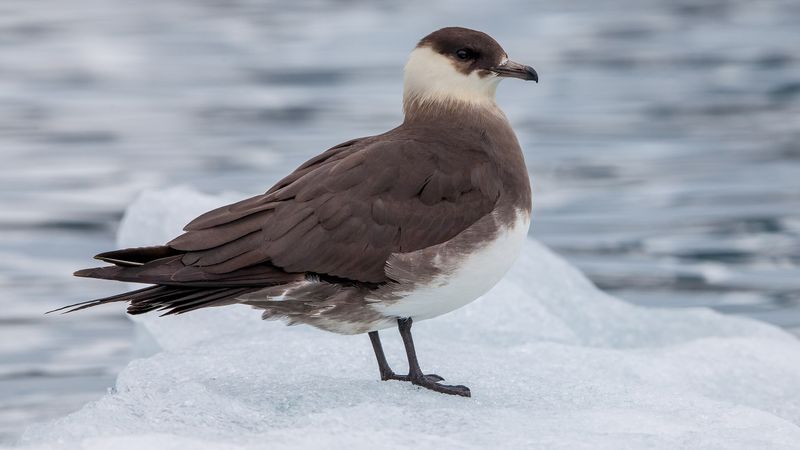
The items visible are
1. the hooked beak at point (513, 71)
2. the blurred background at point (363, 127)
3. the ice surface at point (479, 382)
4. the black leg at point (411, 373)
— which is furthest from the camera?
the blurred background at point (363, 127)

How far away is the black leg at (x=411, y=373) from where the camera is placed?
5.06m

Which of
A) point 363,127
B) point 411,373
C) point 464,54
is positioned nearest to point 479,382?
point 411,373

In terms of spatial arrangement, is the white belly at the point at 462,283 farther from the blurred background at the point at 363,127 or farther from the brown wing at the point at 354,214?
the blurred background at the point at 363,127

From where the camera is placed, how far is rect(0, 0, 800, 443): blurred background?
30.1ft

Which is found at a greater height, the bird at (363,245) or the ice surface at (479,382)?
the bird at (363,245)

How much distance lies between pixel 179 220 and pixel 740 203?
5.14m

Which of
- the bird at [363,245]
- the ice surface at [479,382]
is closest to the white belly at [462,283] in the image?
the bird at [363,245]

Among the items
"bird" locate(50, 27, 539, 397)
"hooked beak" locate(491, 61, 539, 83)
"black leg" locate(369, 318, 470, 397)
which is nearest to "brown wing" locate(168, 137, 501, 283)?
"bird" locate(50, 27, 539, 397)

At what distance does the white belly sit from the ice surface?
312mm

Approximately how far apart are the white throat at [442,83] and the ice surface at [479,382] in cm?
104

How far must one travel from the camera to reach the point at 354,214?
4988 millimetres

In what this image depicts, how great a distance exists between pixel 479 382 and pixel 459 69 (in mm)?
1181

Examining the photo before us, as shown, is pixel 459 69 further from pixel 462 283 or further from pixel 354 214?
A: pixel 462 283

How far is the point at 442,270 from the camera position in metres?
4.92
